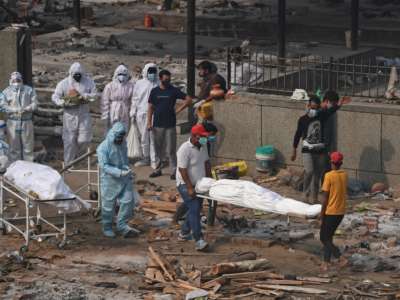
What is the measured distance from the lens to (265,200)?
18562 millimetres

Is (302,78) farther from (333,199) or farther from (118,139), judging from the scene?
(333,199)

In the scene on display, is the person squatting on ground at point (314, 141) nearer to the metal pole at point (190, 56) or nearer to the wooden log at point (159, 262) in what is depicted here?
the wooden log at point (159, 262)

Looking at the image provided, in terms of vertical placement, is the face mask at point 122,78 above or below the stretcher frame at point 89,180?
above

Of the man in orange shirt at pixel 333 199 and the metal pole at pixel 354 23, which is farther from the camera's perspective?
the metal pole at pixel 354 23

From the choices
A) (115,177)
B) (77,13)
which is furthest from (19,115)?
(77,13)

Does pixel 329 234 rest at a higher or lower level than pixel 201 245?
higher

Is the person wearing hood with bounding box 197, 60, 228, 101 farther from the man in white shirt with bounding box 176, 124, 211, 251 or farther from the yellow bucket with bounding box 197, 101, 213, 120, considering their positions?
the man in white shirt with bounding box 176, 124, 211, 251

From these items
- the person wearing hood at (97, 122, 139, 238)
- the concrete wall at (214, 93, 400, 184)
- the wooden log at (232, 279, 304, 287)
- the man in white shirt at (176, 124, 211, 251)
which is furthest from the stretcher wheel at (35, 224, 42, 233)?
the concrete wall at (214, 93, 400, 184)

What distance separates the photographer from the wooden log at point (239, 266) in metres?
17.5

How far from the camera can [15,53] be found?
80.6 feet

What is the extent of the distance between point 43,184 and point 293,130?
492cm

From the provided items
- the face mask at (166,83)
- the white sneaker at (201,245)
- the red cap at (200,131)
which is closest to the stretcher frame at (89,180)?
the face mask at (166,83)

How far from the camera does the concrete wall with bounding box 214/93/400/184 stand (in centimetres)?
2184

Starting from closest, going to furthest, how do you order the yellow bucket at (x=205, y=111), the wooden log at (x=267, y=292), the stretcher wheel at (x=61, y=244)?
the wooden log at (x=267, y=292) < the stretcher wheel at (x=61, y=244) < the yellow bucket at (x=205, y=111)
